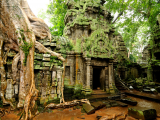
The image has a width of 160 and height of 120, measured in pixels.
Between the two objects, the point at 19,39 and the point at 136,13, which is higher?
the point at 136,13

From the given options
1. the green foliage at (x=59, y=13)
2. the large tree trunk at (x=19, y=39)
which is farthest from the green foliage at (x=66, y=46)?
the green foliage at (x=59, y=13)

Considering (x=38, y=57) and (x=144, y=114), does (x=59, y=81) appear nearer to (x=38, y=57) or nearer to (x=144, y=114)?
(x=38, y=57)

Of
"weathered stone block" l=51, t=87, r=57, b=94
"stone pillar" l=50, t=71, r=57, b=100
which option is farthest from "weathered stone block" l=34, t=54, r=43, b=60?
"weathered stone block" l=51, t=87, r=57, b=94

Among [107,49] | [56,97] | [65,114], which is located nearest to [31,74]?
[56,97]

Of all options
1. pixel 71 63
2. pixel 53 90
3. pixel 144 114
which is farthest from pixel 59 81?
pixel 144 114

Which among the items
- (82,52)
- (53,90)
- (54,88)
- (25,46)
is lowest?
(53,90)

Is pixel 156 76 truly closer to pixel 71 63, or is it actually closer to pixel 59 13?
pixel 71 63

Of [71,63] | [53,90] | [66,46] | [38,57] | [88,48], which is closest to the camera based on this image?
[38,57]

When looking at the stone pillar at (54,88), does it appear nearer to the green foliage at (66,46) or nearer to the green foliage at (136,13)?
the green foliage at (66,46)

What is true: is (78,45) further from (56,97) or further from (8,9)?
(8,9)

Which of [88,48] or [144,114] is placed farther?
[88,48]

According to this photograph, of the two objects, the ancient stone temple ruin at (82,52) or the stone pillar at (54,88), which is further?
the ancient stone temple ruin at (82,52)

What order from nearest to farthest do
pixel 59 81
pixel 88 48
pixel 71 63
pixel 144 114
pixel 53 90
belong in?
pixel 144 114, pixel 53 90, pixel 59 81, pixel 88 48, pixel 71 63

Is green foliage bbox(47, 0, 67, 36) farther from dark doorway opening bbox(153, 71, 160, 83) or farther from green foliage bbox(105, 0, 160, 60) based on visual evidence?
dark doorway opening bbox(153, 71, 160, 83)
